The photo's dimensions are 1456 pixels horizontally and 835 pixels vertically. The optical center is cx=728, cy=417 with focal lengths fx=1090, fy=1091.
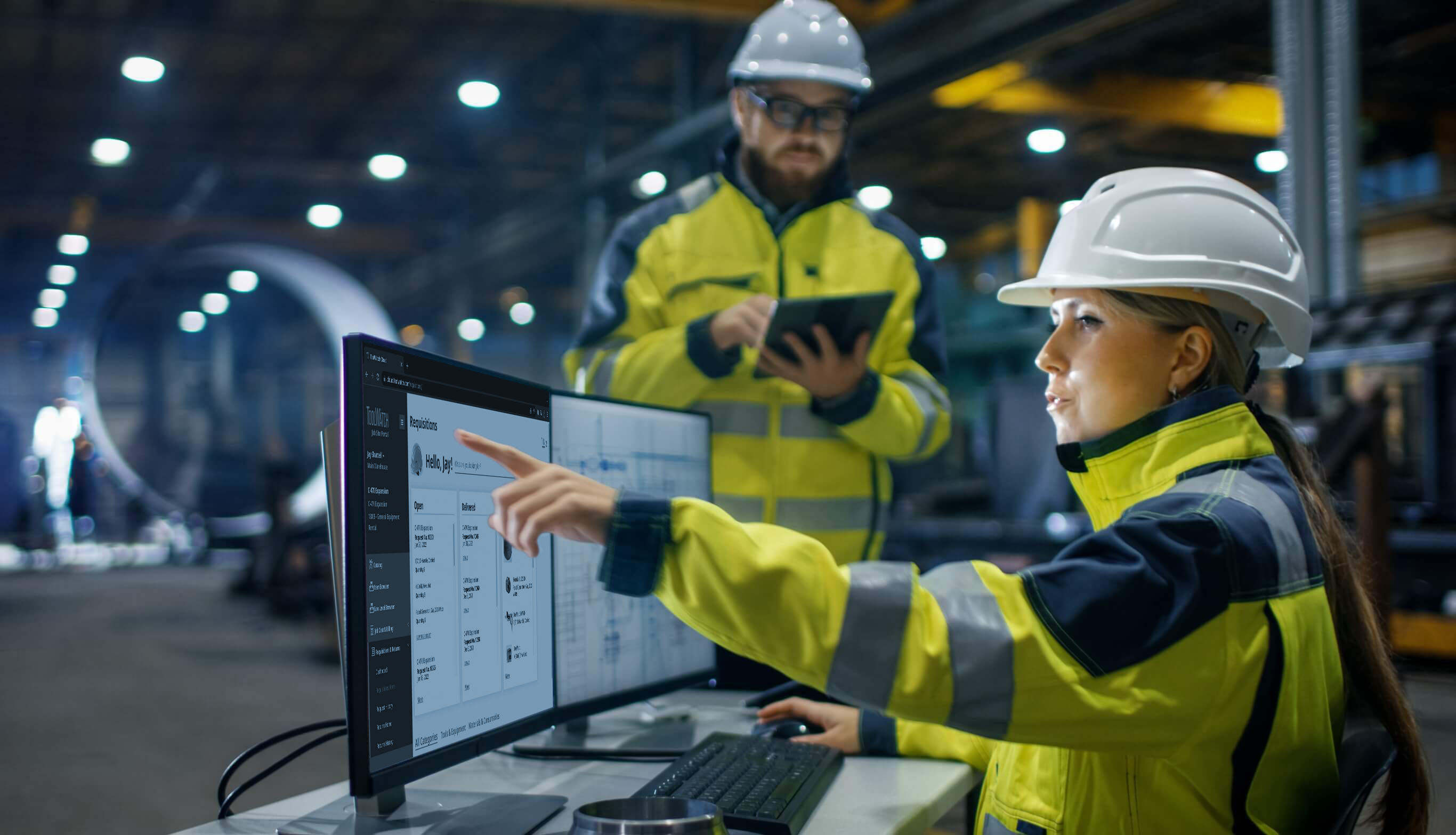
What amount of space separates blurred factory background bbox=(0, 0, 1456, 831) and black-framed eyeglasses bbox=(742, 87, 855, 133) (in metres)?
2.81

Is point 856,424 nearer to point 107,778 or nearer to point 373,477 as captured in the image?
point 373,477

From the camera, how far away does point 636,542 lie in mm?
679

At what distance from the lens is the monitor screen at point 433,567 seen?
76cm

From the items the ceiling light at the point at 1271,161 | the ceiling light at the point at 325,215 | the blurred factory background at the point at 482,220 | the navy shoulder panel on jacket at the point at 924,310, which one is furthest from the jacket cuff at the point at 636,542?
the ceiling light at the point at 325,215

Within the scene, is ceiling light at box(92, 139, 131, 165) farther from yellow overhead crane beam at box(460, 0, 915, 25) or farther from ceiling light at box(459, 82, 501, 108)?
yellow overhead crane beam at box(460, 0, 915, 25)

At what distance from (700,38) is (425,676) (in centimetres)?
857

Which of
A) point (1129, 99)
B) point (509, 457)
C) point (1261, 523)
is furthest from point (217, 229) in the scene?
point (1261, 523)

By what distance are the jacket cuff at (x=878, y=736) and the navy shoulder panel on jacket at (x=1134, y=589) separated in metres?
0.50

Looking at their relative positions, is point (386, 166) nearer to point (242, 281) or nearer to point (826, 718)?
point (242, 281)

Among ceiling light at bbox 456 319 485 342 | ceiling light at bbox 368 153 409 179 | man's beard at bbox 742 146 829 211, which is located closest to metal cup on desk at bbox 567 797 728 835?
man's beard at bbox 742 146 829 211

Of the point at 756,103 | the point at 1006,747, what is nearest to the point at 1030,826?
the point at 1006,747

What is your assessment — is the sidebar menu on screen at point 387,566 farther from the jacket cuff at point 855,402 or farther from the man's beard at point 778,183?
the man's beard at point 778,183

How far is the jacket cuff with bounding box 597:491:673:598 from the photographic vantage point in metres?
0.68

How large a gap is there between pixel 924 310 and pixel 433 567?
4.13ft
